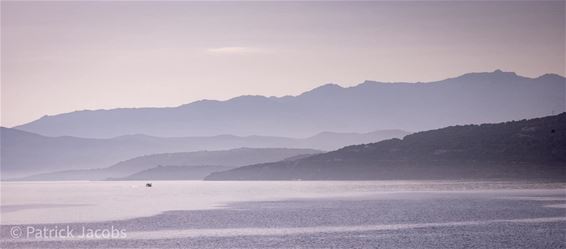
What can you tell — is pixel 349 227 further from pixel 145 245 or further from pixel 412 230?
pixel 145 245

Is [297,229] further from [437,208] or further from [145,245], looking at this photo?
[437,208]

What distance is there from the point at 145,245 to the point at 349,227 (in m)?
27.8

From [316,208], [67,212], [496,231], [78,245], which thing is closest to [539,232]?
[496,231]

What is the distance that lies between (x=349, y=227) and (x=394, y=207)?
141 ft

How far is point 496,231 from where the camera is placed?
96500 mm

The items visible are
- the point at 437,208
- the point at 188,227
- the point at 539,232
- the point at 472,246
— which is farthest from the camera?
the point at 437,208

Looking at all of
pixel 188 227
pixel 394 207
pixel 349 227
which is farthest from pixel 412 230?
pixel 394 207

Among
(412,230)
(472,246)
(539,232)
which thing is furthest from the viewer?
(412,230)

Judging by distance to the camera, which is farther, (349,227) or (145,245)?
(349,227)

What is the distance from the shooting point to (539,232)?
93.8 meters

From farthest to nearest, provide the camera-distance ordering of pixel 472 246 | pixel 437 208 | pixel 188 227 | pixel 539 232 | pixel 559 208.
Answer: pixel 437 208, pixel 559 208, pixel 188 227, pixel 539 232, pixel 472 246

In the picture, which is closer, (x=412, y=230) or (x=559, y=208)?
(x=412, y=230)

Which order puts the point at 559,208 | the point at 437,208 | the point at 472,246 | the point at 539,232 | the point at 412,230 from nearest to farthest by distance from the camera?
the point at 472,246 < the point at 539,232 < the point at 412,230 < the point at 559,208 < the point at 437,208

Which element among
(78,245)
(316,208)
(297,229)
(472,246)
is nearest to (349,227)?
(297,229)
